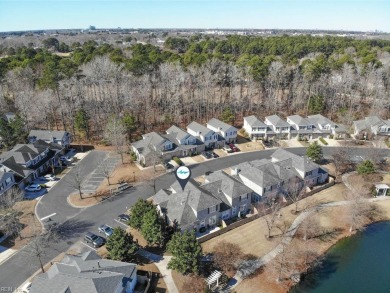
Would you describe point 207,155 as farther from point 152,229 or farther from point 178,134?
point 152,229

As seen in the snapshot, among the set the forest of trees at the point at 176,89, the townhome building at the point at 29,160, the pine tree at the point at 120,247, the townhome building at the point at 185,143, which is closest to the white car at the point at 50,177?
the townhome building at the point at 29,160

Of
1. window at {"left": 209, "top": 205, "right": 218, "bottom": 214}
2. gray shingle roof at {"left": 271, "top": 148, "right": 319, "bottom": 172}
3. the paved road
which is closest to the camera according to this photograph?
the paved road

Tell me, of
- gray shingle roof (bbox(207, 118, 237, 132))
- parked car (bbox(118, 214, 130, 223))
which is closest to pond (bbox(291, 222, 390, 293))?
parked car (bbox(118, 214, 130, 223))

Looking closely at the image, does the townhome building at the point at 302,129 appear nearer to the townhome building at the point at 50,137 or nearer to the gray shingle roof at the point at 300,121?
the gray shingle roof at the point at 300,121

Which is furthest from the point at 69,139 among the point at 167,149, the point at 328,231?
the point at 328,231

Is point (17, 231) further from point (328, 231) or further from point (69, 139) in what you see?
point (328, 231)

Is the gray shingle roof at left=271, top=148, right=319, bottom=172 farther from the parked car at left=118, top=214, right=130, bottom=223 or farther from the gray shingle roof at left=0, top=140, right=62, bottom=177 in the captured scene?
the gray shingle roof at left=0, top=140, right=62, bottom=177

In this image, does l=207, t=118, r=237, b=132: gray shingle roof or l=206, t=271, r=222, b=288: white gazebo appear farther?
l=207, t=118, r=237, b=132: gray shingle roof
